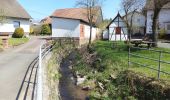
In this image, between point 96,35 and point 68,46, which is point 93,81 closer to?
point 68,46

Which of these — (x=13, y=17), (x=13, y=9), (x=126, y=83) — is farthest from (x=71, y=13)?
(x=126, y=83)

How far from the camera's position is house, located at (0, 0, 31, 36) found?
39.5 metres

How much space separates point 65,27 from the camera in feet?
122

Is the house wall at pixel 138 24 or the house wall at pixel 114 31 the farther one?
the house wall at pixel 138 24

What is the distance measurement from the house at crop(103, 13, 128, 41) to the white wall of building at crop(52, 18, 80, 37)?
8.94 meters

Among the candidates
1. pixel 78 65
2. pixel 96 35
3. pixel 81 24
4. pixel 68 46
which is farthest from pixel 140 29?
pixel 78 65

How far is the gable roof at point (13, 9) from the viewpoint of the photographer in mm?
40641

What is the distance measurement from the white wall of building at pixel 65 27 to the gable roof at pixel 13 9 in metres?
7.48

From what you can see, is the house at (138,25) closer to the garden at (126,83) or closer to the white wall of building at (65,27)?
the white wall of building at (65,27)

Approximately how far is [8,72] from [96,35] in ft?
121

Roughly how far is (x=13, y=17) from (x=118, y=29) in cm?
1607

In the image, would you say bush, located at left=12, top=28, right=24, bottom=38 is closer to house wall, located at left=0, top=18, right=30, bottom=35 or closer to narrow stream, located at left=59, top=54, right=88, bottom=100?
house wall, located at left=0, top=18, right=30, bottom=35

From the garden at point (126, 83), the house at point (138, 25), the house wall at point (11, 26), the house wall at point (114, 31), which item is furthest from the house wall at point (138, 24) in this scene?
the garden at point (126, 83)

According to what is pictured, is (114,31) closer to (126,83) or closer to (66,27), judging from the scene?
(66,27)
